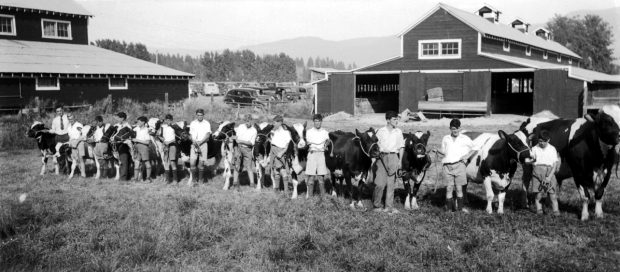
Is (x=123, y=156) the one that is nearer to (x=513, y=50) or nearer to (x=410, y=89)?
(x=410, y=89)

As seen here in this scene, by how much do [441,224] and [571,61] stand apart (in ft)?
170

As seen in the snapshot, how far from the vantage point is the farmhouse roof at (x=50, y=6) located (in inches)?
1230

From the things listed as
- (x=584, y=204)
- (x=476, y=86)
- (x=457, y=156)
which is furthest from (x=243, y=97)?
(x=584, y=204)

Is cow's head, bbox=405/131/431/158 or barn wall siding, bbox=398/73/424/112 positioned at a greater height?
barn wall siding, bbox=398/73/424/112

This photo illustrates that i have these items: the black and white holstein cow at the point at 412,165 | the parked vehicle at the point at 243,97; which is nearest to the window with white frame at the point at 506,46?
the parked vehicle at the point at 243,97

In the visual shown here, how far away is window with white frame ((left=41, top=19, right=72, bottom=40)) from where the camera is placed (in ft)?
109

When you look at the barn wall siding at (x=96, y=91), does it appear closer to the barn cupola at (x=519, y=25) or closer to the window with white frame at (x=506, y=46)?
the window with white frame at (x=506, y=46)

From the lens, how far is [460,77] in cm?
3159

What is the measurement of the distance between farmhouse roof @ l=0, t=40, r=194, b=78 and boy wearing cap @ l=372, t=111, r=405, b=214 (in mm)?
24571

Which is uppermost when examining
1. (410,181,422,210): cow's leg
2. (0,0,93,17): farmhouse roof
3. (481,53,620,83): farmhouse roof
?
(0,0,93,17): farmhouse roof

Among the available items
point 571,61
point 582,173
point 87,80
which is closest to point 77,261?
point 582,173

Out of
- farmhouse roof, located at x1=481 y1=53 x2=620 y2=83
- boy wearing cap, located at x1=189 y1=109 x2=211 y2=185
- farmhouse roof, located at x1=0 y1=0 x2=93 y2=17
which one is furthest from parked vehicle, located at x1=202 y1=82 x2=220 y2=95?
boy wearing cap, located at x1=189 y1=109 x2=211 y2=185

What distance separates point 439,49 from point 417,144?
2544 cm

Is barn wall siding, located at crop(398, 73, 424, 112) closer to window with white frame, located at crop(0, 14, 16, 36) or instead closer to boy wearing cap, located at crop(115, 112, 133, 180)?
boy wearing cap, located at crop(115, 112, 133, 180)
